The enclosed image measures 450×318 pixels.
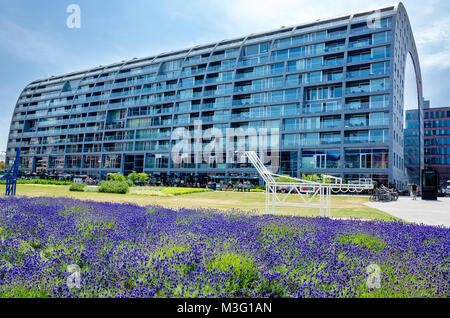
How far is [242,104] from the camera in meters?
55.8

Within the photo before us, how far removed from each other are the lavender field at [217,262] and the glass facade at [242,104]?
43.6m

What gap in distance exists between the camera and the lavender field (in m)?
2.82

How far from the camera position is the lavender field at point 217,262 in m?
2.82

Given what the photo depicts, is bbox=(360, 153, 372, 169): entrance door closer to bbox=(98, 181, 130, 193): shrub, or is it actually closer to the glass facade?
the glass facade

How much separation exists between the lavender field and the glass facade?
43.6 m

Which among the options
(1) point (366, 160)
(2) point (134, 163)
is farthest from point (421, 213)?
(2) point (134, 163)

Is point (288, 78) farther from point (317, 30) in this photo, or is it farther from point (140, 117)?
point (140, 117)

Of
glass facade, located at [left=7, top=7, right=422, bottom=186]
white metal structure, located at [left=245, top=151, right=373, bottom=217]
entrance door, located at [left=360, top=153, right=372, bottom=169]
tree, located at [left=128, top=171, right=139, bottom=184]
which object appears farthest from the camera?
glass facade, located at [left=7, top=7, right=422, bottom=186]

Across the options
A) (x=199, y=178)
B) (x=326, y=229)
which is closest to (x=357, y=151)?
(x=199, y=178)

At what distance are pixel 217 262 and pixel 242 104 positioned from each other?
5391cm

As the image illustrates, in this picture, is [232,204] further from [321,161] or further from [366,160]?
[366,160]

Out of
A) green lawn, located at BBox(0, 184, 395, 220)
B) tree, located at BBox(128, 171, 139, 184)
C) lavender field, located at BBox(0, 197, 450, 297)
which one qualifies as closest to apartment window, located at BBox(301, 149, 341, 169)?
tree, located at BBox(128, 171, 139, 184)
